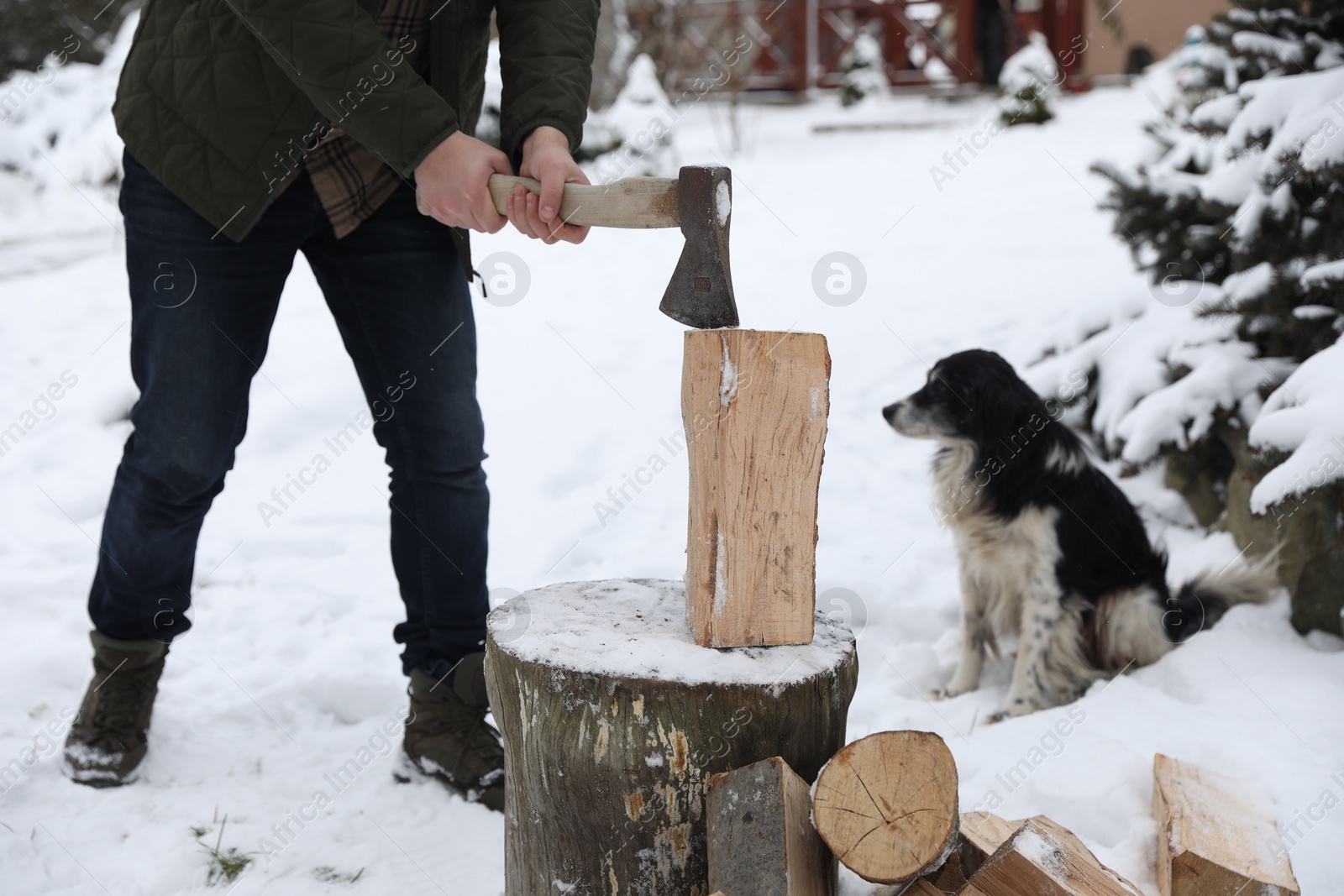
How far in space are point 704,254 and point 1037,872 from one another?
42.7 inches

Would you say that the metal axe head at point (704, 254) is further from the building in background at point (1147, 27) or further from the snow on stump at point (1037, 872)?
the building in background at point (1147, 27)

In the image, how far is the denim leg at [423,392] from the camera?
211 cm

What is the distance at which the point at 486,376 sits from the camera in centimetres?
496

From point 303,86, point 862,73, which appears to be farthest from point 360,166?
point 862,73

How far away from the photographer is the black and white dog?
289 cm

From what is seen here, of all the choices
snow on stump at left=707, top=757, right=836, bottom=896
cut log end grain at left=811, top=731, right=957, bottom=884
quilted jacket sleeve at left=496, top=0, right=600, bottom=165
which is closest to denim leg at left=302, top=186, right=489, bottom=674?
quilted jacket sleeve at left=496, top=0, right=600, bottom=165

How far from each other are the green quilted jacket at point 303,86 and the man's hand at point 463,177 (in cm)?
3

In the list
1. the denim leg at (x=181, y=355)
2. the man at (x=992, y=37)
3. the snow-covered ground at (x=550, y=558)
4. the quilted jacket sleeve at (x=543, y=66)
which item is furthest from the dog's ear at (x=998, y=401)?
the man at (x=992, y=37)

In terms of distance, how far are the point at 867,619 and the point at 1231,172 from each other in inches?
79.3

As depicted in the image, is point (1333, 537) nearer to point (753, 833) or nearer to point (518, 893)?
point (753, 833)

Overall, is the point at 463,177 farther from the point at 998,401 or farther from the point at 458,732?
the point at 998,401

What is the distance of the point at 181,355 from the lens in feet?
6.47

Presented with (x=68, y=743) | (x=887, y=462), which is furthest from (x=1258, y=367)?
(x=68, y=743)

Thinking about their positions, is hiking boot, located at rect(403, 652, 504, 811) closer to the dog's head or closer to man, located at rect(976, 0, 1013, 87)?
the dog's head
